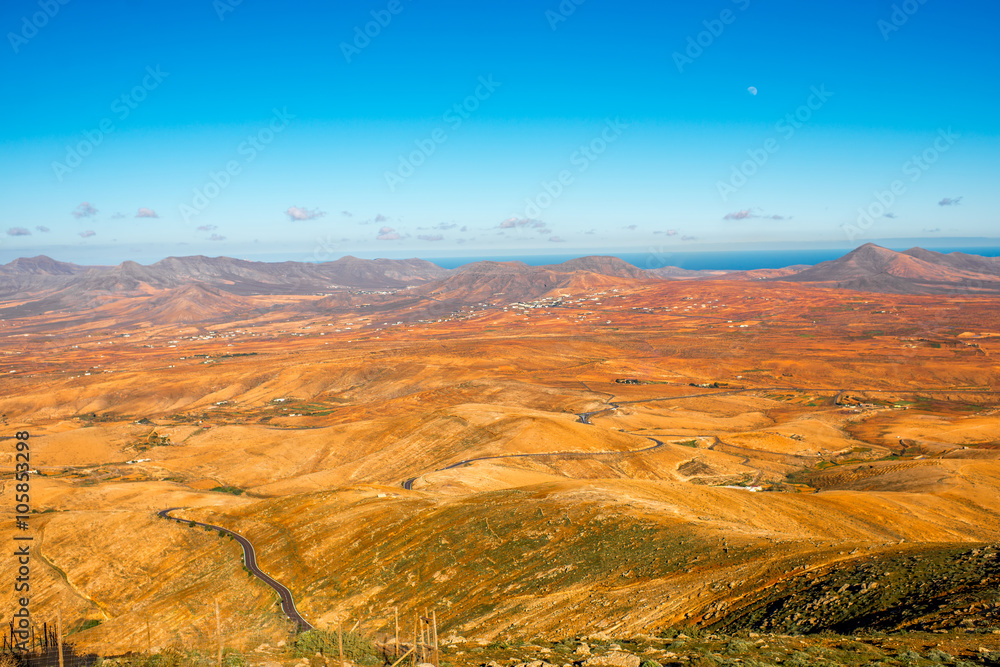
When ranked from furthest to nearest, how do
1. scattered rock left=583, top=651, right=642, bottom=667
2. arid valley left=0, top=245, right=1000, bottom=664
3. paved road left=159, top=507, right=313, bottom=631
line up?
paved road left=159, top=507, right=313, bottom=631 < arid valley left=0, top=245, right=1000, bottom=664 < scattered rock left=583, top=651, right=642, bottom=667

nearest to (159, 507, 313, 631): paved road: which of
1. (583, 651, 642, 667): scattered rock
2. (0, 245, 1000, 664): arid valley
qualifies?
(0, 245, 1000, 664): arid valley

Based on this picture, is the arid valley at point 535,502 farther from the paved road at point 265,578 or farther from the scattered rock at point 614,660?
the scattered rock at point 614,660

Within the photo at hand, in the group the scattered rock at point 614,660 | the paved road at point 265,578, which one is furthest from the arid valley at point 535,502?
the scattered rock at point 614,660

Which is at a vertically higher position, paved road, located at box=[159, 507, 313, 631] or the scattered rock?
the scattered rock

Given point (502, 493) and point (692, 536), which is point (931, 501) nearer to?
point (692, 536)

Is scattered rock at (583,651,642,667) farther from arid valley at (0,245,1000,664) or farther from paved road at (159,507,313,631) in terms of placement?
paved road at (159,507,313,631)

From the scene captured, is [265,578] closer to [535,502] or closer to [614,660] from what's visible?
[535,502]

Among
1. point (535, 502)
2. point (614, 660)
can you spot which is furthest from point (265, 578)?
point (614, 660)

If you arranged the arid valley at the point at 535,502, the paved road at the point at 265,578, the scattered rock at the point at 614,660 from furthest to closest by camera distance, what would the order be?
the paved road at the point at 265,578 < the arid valley at the point at 535,502 < the scattered rock at the point at 614,660
